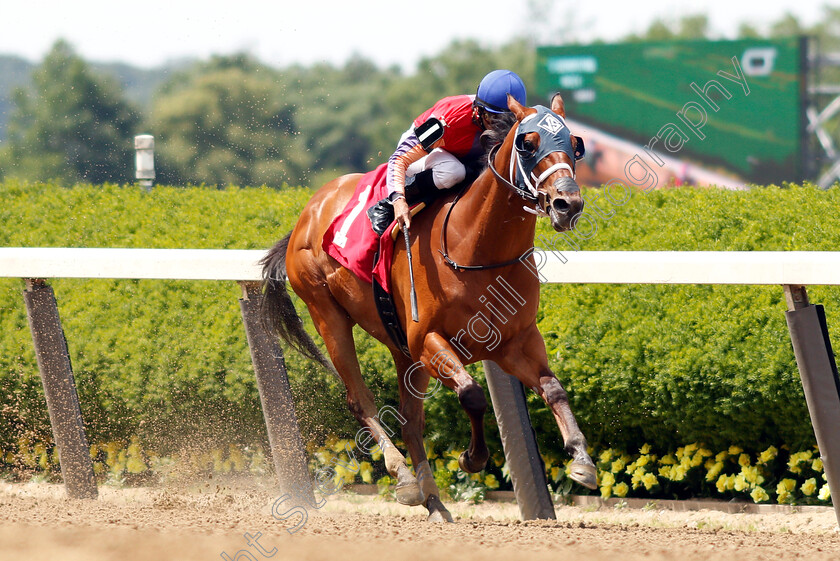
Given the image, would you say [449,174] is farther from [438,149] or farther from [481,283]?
[481,283]

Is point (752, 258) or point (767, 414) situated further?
point (767, 414)

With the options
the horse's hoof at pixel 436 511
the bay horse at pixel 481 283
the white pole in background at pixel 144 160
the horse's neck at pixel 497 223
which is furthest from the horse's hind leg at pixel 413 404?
the white pole in background at pixel 144 160

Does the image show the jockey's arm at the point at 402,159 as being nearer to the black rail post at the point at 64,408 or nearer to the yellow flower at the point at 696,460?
the yellow flower at the point at 696,460

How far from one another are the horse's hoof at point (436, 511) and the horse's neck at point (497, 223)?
1221 mm

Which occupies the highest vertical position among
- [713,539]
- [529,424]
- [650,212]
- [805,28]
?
[805,28]

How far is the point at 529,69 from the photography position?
2311 inches

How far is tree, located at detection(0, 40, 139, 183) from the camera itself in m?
49.5

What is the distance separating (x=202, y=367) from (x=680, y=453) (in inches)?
96.9

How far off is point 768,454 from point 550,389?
46.9 inches

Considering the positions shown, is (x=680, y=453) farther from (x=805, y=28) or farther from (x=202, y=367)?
(x=805, y=28)

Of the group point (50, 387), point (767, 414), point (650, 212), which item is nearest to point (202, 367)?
point (50, 387)

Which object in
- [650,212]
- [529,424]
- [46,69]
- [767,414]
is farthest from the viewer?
[46,69]

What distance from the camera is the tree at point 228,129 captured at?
49.0 metres

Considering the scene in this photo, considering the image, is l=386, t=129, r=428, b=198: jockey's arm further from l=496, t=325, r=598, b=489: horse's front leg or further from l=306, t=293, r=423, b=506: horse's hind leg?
l=306, t=293, r=423, b=506: horse's hind leg
